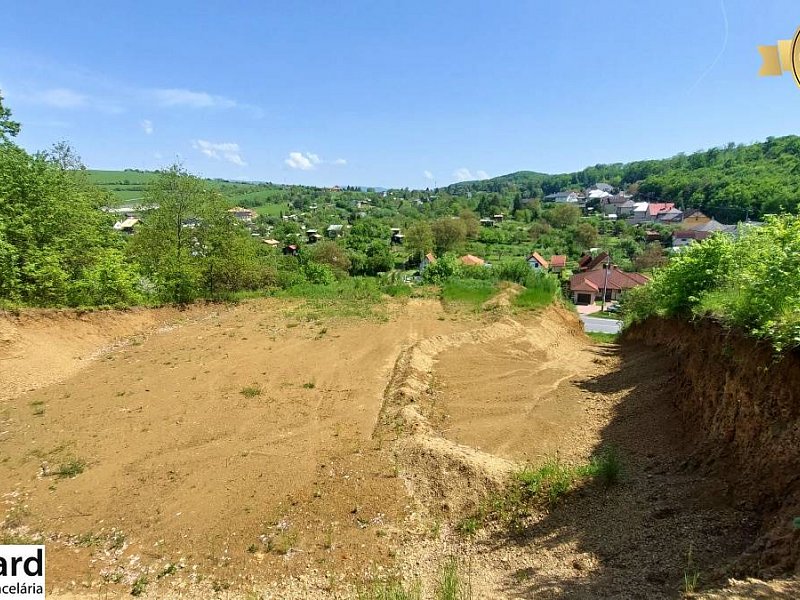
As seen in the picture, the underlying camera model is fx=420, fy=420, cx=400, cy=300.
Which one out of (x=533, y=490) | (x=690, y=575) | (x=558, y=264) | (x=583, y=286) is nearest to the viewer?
(x=690, y=575)

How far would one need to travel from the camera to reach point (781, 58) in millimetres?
2121

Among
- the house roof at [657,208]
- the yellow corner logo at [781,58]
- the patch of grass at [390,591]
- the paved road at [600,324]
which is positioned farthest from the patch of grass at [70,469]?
the house roof at [657,208]

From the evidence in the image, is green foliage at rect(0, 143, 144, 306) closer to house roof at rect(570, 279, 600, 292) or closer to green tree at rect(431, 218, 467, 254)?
house roof at rect(570, 279, 600, 292)

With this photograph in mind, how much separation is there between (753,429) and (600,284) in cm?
4648

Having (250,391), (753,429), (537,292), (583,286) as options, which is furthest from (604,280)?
(753,429)

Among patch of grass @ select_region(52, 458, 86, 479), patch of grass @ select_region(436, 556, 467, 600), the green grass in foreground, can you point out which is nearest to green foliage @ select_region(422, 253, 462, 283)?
the green grass in foreground

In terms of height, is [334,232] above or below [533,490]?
above

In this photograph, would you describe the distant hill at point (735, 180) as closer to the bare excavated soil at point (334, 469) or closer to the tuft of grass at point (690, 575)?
the bare excavated soil at point (334, 469)

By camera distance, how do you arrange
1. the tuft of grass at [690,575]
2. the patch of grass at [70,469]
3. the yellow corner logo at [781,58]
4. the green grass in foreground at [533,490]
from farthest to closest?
the patch of grass at [70,469], the green grass in foreground at [533,490], the tuft of grass at [690,575], the yellow corner logo at [781,58]

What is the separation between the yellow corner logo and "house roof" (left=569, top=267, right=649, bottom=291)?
153 ft

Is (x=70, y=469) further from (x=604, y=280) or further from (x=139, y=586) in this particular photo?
(x=604, y=280)

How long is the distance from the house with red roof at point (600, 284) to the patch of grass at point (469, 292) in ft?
100

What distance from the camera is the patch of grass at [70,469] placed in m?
6.10

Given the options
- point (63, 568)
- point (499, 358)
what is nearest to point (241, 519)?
point (63, 568)
